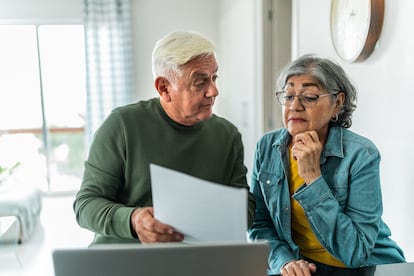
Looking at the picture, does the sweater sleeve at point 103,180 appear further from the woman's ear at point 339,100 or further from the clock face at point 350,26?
the clock face at point 350,26

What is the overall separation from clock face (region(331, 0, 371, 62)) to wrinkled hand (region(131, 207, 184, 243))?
3.68ft

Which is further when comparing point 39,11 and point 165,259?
point 39,11

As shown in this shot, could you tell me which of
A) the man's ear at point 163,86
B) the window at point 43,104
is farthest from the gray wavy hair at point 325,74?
the window at point 43,104

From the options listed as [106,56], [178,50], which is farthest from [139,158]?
[106,56]

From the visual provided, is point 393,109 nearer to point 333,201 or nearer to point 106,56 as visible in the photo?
point 333,201

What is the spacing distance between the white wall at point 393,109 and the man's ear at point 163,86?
0.81m

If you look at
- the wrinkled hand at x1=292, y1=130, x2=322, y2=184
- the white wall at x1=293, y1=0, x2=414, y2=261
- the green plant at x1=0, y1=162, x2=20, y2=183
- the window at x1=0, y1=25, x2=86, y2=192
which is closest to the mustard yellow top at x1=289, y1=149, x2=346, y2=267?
the wrinkled hand at x1=292, y1=130, x2=322, y2=184

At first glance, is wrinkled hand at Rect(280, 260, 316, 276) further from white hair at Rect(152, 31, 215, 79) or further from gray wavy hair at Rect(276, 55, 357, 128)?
white hair at Rect(152, 31, 215, 79)

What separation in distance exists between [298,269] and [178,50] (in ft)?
2.20

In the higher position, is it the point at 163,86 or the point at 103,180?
the point at 163,86

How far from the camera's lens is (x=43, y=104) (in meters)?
4.91

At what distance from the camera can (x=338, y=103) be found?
1.23 m

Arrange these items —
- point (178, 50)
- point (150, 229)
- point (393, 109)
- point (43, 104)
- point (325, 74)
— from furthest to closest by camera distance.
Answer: point (43, 104)
point (393, 109)
point (325, 74)
point (178, 50)
point (150, 229)

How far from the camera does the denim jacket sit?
3.62 ft
